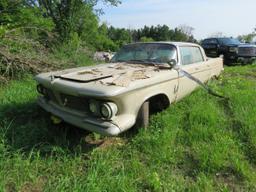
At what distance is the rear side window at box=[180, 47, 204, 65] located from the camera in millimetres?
4844

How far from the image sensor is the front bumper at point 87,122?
10.00ft

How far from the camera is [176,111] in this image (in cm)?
460

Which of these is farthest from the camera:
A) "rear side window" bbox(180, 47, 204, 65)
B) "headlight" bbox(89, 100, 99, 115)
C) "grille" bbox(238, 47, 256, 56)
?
"grille" bbox(238, 47, 256, 56)

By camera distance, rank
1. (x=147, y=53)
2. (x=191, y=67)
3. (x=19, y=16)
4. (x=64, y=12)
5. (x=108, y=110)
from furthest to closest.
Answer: (x=64, y=12) → (x=19, y=16) → (x=191, y=67) → (x=147, y=53) → (x=108, y=110)

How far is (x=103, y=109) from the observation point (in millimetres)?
3104

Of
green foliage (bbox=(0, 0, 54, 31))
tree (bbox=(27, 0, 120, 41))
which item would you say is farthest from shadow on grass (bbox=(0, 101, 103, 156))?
tree (bbox=(27, 0, 120, 41))

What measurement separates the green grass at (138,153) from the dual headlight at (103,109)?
54 centimetres

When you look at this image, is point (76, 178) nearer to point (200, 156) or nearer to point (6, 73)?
point (200, 156)

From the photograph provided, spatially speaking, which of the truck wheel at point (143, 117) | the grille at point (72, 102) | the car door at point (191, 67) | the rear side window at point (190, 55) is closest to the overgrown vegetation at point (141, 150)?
the truck wheel at point (143, 117)

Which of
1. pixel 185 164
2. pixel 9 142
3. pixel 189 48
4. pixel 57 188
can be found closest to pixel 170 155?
pixel 185 164

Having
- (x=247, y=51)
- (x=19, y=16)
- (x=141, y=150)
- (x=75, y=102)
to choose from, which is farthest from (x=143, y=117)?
(x=247, y=51)

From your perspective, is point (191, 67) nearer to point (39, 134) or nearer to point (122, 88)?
point (122, 88)

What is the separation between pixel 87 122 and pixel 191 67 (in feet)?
8.33

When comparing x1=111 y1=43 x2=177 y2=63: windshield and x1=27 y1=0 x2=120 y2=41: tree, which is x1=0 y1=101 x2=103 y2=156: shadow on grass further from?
x1=27 y1=0 x2=120 y2=41: tree
